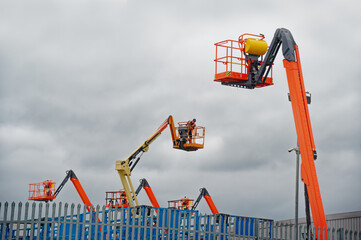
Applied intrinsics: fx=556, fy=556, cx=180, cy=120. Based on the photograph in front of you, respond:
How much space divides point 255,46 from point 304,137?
259 inches

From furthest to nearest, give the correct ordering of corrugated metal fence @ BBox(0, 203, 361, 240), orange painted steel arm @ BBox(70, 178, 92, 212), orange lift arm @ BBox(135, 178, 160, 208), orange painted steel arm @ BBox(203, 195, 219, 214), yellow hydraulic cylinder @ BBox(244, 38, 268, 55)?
orange painted steel arm @ BBox(203, 195, 219, 214)
orange lift arm @ BBox(135, 178, 160, 208)
orange painted steel arm @ BBox(70, 178, 92, 212)
yellow hydraulic cylinder @ BBox(244, 38, 268, 55)
corrugated metal fence @ BBox(0, 203, 361, 240)

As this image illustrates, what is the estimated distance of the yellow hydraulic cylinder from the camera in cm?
2859

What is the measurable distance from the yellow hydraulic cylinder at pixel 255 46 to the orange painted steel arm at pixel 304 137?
3.55m

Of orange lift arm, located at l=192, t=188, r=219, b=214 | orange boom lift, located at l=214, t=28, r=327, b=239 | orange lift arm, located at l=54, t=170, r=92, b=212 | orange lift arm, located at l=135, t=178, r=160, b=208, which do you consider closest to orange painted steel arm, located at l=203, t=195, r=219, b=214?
orange lift arm, located at l=192, t=188, r=219, b=214

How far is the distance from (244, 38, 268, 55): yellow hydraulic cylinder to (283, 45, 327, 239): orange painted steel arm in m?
3.55

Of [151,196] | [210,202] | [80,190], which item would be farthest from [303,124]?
[210,202]

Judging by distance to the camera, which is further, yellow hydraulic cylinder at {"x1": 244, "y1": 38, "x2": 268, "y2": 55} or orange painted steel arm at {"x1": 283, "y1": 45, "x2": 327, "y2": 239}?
yellow hydraulic cylinder at {"x1": 244, "y1": 38, "x2": 268, "y2": 55}

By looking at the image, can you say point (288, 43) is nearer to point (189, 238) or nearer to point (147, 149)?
point (189, 238)

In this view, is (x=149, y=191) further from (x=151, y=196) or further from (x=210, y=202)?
(x=210, y=202)

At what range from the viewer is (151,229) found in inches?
781

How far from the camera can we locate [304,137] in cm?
2417

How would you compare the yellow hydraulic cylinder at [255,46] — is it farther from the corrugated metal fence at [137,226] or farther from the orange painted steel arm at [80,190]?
the orange painted steel arm at [80,190]

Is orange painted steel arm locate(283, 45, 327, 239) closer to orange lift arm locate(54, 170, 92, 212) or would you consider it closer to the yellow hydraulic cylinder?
the yellow hydraulic cylinder

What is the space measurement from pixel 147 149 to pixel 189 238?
23.3m
